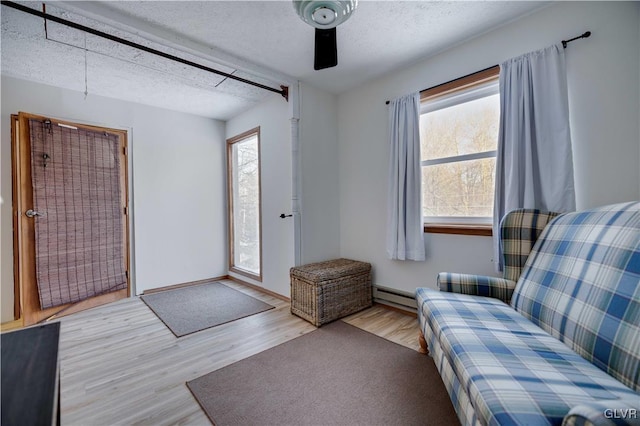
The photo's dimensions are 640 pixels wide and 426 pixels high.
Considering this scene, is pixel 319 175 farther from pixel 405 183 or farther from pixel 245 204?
pixel 245 204

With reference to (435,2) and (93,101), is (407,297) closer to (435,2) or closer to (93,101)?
(435,2)

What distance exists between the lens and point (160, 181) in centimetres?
362

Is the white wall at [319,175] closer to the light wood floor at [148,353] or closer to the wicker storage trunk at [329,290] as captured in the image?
the wicker storage trunk at [329,290]

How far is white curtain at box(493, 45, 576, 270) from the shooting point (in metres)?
1.81

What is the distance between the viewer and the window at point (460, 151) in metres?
2.26

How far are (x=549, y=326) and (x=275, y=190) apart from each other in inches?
106

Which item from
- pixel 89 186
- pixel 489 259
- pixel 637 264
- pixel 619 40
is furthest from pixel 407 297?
pixel 89 186

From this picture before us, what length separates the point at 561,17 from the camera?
1861 millimetres

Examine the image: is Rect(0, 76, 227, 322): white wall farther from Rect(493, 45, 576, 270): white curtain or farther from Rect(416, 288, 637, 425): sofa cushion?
Rect(493, 45, 576, 270): white curtain

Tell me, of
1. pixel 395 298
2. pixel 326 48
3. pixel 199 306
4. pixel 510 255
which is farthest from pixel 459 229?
pixel 199 306

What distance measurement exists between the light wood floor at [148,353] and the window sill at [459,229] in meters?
0.87

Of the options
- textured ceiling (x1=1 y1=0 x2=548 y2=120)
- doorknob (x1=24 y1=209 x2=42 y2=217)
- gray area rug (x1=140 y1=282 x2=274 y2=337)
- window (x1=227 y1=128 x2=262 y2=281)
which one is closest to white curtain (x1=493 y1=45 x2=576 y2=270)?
textured ceiling (x1=1 y1=0 x2=548 y2=120)

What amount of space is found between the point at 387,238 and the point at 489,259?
888 mm

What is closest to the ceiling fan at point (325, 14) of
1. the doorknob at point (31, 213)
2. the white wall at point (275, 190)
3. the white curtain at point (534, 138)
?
the white curtain at point (534, 138)
